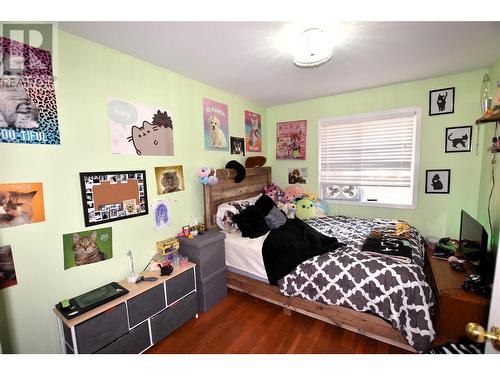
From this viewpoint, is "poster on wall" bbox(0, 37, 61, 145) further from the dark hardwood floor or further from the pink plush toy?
the pink plush toy

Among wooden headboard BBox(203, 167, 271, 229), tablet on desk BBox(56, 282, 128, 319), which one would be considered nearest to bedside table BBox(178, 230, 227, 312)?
wooden headboard BBox(203, 167, 271, 229)

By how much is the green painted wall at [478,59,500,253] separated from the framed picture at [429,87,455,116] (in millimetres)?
316

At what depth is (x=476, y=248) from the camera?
5.57 ft

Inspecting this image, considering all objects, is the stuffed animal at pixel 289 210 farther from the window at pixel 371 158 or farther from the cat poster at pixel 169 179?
the cat poster at pixel 169 179

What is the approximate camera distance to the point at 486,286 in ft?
4.79

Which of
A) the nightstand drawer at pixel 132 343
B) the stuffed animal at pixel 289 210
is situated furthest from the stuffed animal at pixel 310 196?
the nightstand drawer at pixel 132 343

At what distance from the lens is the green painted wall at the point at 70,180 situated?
1338 millimetres

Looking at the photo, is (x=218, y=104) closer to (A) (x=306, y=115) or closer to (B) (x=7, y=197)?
(A) (x=306, y=115)

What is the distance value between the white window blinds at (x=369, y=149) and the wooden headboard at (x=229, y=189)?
0.98 m

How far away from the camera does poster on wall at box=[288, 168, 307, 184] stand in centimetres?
Answer: 343

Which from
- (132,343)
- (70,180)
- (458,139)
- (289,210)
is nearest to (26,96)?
(70,180)
